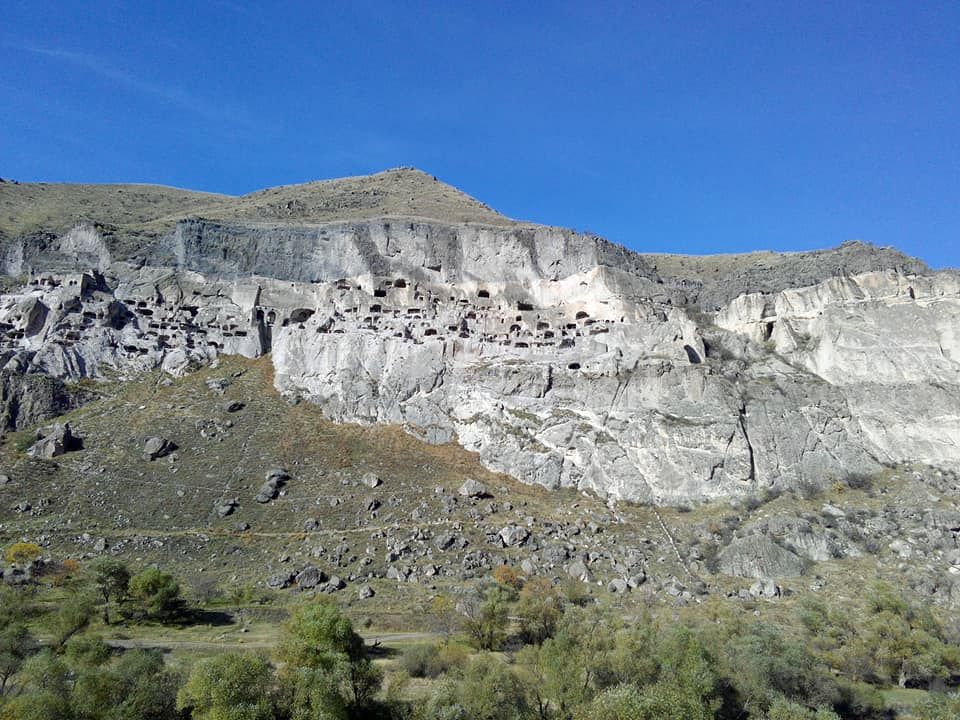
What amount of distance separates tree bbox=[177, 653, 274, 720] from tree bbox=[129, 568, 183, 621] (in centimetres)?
1238

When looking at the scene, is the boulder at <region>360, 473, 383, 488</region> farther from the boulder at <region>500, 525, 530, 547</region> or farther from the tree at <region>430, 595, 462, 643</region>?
the tree at <region>430, 595, 462, 643</region>

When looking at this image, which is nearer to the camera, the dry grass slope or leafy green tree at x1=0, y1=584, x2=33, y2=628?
leafy green tree at x1=0, y1=584, x2=33, y2=628

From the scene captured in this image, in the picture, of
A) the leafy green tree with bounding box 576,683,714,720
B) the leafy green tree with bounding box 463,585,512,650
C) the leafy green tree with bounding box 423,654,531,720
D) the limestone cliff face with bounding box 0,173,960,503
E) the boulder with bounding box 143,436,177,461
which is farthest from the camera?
the boulder with bounding box 143,436,177,461

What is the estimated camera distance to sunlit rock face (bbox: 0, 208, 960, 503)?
3962 cm

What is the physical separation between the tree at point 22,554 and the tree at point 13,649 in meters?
9.64

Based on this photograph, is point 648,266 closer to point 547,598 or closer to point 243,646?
point 547,598

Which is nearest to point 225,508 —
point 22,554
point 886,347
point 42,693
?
point 22,554

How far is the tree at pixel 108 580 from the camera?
92.6 feet

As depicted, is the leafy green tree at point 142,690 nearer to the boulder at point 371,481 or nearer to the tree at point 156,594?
the tree at point 156,594

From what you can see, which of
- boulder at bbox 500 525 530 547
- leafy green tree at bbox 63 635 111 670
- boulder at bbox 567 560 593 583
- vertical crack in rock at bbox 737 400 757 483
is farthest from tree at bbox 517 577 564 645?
vertical crack in rock at bbox 737 400 757 483

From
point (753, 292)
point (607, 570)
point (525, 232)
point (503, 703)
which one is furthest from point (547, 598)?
point (525, 232)

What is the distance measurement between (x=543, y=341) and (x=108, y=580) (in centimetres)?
3259

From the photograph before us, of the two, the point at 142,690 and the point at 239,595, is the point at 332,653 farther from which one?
the point at 239,595

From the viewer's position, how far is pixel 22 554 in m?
30.6
